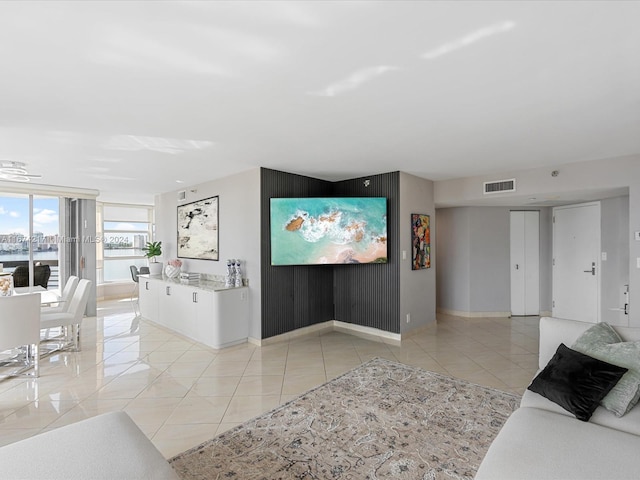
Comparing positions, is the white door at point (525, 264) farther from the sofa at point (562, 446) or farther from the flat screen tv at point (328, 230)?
the sofa at point (562, 446)

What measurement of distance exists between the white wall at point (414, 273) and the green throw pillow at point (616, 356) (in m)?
2.56

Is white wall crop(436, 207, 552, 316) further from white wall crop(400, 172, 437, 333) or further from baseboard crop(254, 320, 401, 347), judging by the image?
baseboard crop(254, 320, 401, 347)

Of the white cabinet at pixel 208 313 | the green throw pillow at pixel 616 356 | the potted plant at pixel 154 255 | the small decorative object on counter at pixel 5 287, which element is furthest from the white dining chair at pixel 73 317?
the green throw pillow at pixel 616 356

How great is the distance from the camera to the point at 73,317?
13.5 feet

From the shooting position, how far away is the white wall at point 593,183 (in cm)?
368

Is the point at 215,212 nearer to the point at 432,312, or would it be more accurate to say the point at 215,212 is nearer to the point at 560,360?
→ the point at 432,312

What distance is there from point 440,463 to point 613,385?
1.09 meters

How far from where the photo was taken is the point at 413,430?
2387mm

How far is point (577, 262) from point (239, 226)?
5435 millimetres

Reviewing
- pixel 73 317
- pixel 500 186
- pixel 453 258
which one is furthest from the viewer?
pixel 453 258

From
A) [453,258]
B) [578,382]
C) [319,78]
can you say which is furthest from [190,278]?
[578,382]

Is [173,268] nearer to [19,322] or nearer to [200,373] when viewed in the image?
[19,322]

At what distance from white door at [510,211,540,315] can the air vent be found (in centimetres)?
171

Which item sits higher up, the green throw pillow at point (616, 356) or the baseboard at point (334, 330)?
the green throw pillow at point (616, 356)
